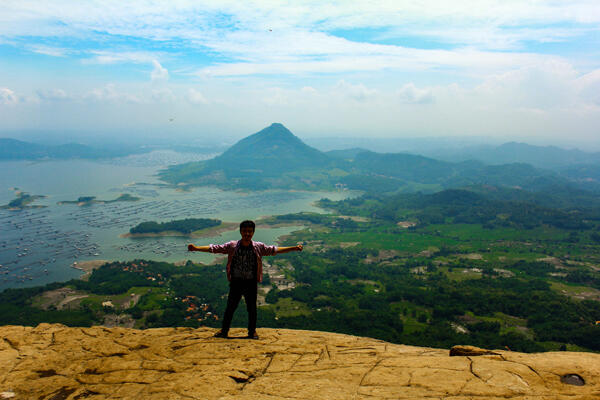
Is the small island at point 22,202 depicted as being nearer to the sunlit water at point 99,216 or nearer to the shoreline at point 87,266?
the sunlit water at point 99,216

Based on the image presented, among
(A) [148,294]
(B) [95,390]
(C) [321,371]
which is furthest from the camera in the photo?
(A) [148,294]

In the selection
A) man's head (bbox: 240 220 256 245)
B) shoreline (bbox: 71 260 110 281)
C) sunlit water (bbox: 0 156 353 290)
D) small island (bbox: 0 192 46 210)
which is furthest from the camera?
small island (bbox: 0 192 46 210)

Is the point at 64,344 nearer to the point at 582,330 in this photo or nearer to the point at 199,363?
the point at 199,363

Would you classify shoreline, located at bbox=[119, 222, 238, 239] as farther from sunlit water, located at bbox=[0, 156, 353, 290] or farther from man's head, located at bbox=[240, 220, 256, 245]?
man's head, located at bbox=[240, 220, 256, 245]

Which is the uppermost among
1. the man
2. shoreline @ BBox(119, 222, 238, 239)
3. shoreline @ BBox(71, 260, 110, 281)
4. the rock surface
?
the man

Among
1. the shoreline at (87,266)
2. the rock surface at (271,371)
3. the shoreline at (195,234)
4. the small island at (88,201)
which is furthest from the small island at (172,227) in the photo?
the rock surface at (271,371)

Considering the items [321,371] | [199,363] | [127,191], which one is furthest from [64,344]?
[127,191]

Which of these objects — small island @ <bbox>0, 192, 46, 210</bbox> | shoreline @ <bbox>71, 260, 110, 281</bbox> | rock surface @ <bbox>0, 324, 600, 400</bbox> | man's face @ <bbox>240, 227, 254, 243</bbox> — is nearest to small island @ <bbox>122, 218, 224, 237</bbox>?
shoreline @ <bbox>71, 260, 110, 281</bbox>
